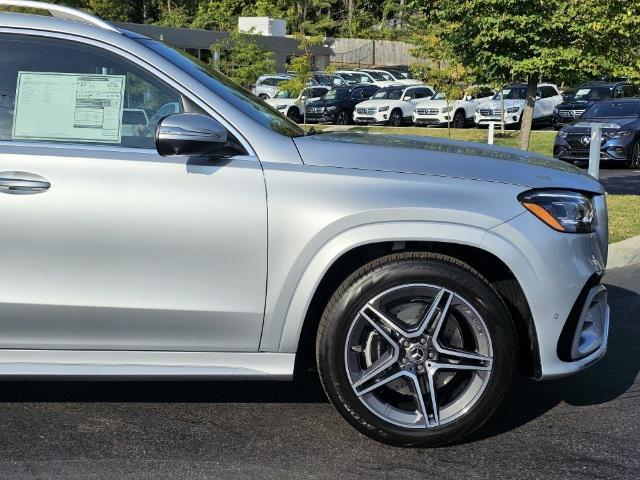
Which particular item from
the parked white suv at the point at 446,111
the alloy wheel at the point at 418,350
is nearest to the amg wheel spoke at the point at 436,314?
the alloy wheel at the point at 418,350

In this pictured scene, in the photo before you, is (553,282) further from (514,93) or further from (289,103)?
(289,103)

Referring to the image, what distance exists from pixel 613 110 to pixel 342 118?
46.5 feet

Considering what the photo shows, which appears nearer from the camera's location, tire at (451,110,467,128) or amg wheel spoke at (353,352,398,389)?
amg wheel spoke at (353,352,398,389)

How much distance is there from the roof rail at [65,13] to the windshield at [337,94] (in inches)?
1069

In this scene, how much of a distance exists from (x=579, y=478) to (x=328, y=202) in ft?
5.10

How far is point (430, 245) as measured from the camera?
3729mm

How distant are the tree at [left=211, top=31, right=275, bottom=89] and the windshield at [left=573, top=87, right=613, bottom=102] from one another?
10551mm

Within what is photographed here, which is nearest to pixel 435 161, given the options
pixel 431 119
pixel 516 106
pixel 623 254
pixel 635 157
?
pixel 623 254

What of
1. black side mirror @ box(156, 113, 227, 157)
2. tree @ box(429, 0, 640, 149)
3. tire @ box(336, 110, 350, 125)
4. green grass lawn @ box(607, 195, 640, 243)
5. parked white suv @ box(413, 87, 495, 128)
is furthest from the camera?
tire @ box(336, 110, 350, 125)

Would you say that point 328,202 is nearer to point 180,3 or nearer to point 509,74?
point 509,74

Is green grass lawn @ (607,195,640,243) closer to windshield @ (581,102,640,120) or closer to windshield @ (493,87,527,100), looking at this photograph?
windshield @ (581,102,640,120)

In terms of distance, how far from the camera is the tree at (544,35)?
38.5ft

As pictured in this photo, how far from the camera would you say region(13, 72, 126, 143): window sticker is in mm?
3684

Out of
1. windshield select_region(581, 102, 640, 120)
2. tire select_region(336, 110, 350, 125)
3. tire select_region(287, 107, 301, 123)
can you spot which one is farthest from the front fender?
tire select_region(336, 110, 350, 125)
